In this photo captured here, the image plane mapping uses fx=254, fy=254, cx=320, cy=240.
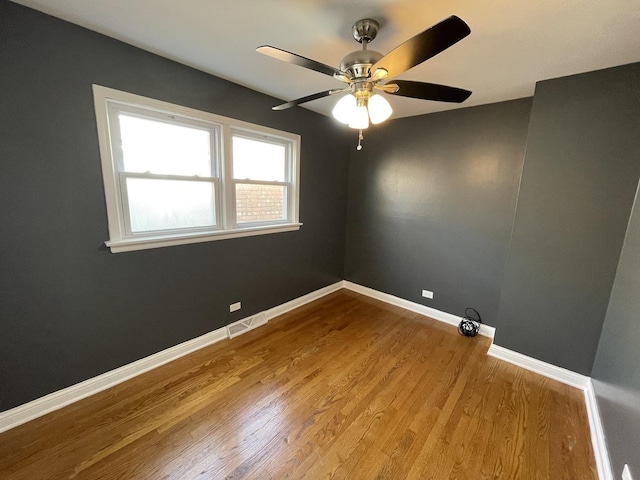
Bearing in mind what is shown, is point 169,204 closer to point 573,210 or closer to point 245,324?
point 245,324

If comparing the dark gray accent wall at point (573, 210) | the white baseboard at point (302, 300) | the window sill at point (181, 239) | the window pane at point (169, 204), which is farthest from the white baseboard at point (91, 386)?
the dark gray accent wall at point (573, 210)

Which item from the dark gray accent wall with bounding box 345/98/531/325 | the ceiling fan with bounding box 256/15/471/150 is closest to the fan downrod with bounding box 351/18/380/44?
the ceiling fan with bounding box 256/15/471/150

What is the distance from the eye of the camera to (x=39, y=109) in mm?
1497

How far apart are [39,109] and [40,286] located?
1.07m

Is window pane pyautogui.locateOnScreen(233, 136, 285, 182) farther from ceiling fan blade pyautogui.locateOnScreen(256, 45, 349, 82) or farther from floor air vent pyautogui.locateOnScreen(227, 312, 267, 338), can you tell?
floor air vent pyautogui.locateOnScreen(227, 312, 267, 338)

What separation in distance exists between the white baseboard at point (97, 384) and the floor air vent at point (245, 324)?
59mm

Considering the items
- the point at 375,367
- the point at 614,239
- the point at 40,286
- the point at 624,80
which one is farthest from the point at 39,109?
the point at 614,239

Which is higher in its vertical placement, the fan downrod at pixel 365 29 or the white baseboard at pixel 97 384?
the fan downrod at pixel 365 29

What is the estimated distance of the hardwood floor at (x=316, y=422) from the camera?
142 cm

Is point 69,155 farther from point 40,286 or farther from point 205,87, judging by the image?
point 205,87

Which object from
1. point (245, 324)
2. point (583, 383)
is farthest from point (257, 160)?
point (583, 383)

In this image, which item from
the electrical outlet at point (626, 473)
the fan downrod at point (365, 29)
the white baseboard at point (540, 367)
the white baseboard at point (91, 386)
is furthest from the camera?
the white baseboard at point (540, 367)

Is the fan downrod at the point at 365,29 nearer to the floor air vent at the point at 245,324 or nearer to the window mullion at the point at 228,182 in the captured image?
the window mullion at the point at 228,182

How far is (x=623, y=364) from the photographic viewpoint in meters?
1.47
